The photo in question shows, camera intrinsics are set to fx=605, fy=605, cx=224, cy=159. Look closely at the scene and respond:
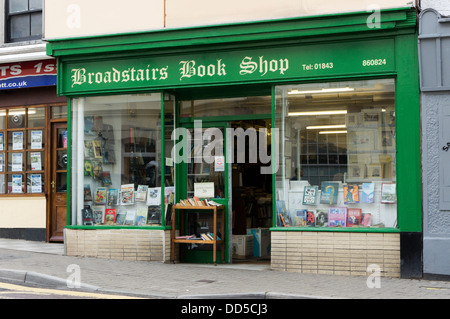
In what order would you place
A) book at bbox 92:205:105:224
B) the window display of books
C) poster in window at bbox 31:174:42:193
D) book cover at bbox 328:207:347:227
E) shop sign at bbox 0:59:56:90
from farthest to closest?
1. poster in window at bbox 31:174:42:193
2. shop sign at bbox 0:59:56:90
3. book at bbox 92:205:105:224
4. the window display of books
5. book cover at bbox 328:207:347:227

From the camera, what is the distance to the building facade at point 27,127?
13734mm

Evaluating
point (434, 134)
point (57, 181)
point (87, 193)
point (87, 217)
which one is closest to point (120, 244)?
point (87, 217)

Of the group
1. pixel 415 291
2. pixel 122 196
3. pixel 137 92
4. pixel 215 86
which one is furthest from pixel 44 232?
pixel 415 291

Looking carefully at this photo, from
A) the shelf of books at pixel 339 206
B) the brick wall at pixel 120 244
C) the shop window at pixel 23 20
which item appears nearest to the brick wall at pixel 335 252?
the shelf of books at pixel 339 206

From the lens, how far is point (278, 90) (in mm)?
10898

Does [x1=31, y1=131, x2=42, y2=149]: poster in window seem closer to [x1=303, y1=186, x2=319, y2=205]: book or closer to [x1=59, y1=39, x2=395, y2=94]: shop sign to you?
[x1=59, y1=39, x2=395, y2=94]: shop sign

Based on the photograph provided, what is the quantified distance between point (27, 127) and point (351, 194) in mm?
7953

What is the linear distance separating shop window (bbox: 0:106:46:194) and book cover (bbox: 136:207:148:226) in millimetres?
3381

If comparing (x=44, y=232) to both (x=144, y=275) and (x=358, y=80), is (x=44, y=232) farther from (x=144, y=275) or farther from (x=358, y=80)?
(x=358, y=80)

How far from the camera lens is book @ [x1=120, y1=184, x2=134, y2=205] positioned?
12.0 metres

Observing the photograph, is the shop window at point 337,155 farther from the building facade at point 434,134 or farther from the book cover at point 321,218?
the building facade at point 434,134

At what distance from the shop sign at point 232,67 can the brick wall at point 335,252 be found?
9.07ft

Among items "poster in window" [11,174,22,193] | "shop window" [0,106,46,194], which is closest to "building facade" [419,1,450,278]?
"shop window" [0,106,46,194]
